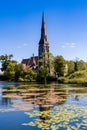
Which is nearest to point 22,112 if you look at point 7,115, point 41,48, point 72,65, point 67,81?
point 7,115

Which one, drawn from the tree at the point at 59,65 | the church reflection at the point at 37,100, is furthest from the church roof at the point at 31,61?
the church reflection at the point at 37,100

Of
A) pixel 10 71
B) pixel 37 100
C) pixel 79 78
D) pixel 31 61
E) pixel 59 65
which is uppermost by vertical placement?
pixel 31 61

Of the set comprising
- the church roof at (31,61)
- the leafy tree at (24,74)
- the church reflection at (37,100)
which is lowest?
the church reflection at (37,100)

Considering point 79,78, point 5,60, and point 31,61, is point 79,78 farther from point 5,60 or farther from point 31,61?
point 31,61

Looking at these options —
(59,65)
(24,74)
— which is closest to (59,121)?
(59,65)

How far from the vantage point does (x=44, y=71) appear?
8569 cm

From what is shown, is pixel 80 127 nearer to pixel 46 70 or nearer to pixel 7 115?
pixel 7 115

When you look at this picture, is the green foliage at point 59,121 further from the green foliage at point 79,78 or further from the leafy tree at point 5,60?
the leafy tree at point 5,60

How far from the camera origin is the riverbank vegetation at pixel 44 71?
7906 centimetres

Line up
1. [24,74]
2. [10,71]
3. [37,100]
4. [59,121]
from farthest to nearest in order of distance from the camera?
[10,71] < [24,74] < [37,100] < [59,121]

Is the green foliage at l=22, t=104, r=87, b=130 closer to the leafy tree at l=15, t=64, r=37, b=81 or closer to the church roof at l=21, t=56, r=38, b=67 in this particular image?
the leafy tree at l=15, t=64, r=37, b=81

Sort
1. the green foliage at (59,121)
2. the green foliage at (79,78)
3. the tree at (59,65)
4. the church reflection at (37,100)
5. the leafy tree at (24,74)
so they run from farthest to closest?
the leafy tree at (24,74)
the tree at (59,65)
the green foliage at (79,78)
the church reflection at (37,100)
the green foliage at (59,121)

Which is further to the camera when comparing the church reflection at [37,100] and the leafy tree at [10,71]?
the leafy tree at [10,71]

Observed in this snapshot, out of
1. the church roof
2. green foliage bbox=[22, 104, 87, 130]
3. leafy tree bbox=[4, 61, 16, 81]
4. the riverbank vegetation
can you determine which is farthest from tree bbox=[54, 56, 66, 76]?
green foliage bbox=[22, 104, 87, 130]
